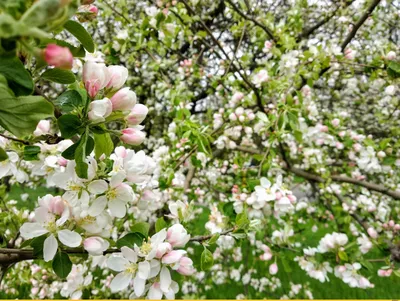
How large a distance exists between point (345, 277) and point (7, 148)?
1.50m

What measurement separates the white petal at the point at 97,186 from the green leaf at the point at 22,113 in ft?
0.95

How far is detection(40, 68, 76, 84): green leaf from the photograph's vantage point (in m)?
0.60

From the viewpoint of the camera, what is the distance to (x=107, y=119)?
65 centimetres

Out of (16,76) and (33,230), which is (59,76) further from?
(33,230)

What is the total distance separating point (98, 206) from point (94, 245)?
8cm

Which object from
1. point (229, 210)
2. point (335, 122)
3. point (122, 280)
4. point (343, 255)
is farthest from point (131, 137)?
point (335, 122)

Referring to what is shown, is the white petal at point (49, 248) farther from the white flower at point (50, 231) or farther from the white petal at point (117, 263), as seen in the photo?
the white petal at point (117, 263)

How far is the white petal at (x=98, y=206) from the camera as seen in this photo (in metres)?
0.78

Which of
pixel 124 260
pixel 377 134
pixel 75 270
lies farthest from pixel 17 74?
pixel 377 134

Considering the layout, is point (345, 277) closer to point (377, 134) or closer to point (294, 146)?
point (294, 146)

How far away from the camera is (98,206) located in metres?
0.79

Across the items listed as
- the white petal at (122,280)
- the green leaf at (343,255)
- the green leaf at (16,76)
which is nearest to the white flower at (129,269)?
the white petal at (122,280)

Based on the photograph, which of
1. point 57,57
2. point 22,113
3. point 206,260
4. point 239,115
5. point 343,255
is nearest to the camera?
point 57,57

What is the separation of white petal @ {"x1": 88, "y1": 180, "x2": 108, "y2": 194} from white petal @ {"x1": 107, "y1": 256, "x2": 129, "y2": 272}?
0.60 feet
